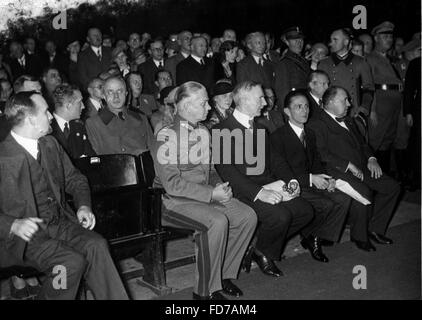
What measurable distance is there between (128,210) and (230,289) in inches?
37.6

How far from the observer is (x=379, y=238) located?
4.97 meters

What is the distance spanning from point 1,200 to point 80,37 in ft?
20.4

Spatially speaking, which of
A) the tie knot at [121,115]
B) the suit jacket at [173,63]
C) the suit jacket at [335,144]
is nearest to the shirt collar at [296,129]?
the suit jacket at [335,144]

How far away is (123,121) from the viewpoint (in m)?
5.06

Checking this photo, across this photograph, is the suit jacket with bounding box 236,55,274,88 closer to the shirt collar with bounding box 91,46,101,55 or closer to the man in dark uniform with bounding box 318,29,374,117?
the man in dark uniform with bounding box 318,29,374,117

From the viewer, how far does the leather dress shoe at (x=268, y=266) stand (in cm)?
413

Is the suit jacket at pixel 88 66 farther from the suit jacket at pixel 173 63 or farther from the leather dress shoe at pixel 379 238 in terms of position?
the leather dress shoe at pixel 379 238

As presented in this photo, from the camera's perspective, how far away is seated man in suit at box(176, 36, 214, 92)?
694cm

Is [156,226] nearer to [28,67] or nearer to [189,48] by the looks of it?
[189,48]

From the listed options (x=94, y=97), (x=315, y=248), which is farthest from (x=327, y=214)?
(x=94, y=97)

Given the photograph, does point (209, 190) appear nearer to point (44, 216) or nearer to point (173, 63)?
point (44, 216)

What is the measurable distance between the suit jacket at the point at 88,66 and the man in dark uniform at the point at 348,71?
3.34m

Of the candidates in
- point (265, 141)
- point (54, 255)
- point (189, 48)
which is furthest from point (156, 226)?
point (189, 48)

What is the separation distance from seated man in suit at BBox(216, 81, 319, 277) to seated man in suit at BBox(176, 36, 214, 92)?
266 cm
